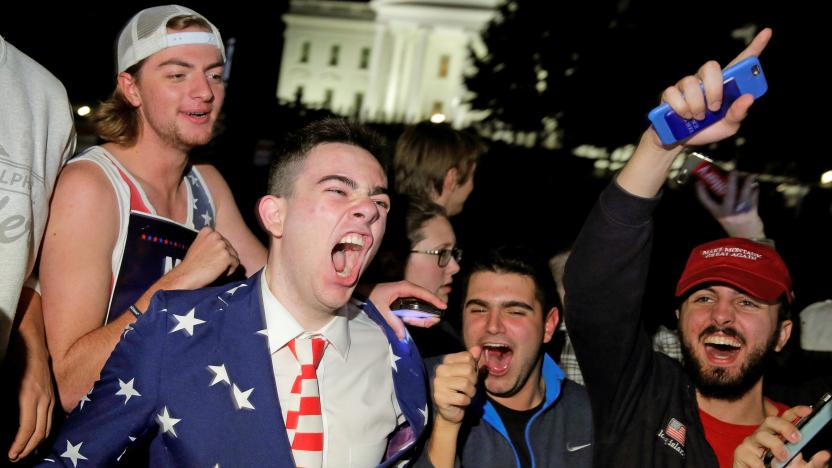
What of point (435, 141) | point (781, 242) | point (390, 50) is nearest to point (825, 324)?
point (435, 141)

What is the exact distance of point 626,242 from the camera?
2650 millimetres

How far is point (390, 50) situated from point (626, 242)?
8722cm

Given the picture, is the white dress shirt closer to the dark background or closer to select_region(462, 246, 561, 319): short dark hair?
select_region(462, 246, 561, 319): short dark hair

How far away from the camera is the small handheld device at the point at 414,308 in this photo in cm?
281

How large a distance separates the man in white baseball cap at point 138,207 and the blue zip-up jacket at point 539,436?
3.71ft

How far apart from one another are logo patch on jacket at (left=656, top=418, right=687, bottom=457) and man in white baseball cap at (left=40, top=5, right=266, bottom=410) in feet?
5.84

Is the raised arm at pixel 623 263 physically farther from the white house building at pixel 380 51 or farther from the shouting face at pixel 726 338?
the white house building at pixel 380 51

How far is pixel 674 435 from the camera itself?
9.84ft

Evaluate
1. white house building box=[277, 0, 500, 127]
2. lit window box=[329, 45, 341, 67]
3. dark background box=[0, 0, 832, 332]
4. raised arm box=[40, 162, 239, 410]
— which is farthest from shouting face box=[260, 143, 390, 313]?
lit window box=[329, 45, 341, 67]

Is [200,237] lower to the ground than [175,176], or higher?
lower

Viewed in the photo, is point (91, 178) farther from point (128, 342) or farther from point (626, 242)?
point (626, 242)

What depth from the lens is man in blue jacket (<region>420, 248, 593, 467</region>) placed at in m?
3.28

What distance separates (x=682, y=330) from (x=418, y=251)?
145 centimetres

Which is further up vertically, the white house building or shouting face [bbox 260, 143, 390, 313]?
the white house building
